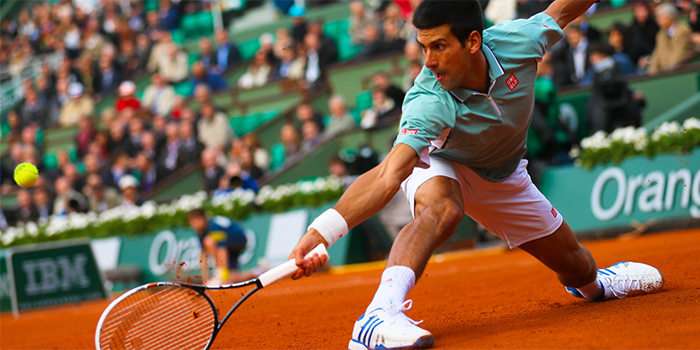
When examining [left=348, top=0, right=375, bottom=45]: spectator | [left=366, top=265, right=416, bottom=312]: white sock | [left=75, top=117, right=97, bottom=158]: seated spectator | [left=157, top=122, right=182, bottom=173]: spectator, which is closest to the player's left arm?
[left=366, top=265, right=416, bottom=312]: white sock

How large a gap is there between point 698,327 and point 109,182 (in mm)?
14449

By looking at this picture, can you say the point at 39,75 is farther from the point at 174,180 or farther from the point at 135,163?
the point at 174,180

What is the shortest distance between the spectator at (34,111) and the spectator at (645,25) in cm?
1567

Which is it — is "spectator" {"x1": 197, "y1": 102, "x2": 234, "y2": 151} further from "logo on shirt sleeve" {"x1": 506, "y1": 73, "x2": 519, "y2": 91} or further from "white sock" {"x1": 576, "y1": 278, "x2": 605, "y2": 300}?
"logo on shirt sleeve" {"x1": 506, "y1": 73, "x2": 519, "y2": 91}

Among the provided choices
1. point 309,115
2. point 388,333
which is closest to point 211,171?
point 309,115

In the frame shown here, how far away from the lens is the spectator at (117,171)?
1612cm

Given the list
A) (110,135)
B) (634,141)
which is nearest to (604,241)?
(634,141)

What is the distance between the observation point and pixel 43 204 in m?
16.6

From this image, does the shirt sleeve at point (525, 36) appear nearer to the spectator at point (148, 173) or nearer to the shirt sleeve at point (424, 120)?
the shirt sleeve at point (424, 120)

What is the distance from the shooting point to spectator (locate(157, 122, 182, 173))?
1580 centimetres

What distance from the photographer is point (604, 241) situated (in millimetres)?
10008

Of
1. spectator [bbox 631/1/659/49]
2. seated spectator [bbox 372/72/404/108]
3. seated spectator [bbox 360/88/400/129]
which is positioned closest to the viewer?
spectator [bbox 631/1/659/49]

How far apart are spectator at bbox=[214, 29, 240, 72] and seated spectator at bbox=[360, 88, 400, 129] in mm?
6462

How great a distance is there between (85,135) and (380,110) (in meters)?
8.81
